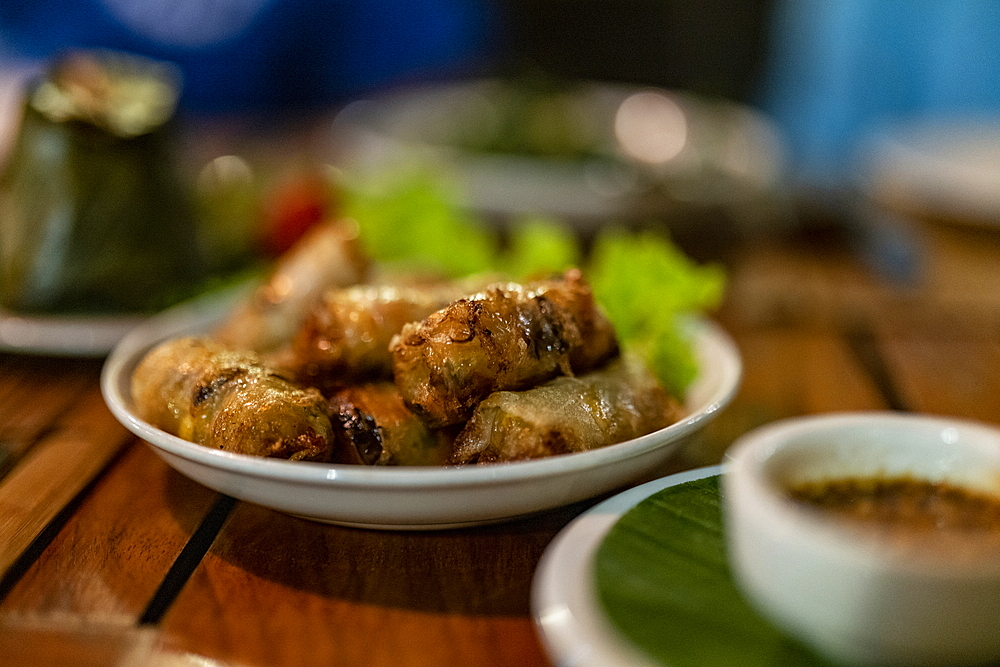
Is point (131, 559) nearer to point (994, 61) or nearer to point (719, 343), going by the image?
point (719, 343)

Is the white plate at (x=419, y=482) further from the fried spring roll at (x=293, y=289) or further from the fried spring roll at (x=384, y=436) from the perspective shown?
the fried spring roll at (x=293, y=289)

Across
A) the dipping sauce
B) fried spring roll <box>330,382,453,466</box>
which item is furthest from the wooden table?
the dipping sauce

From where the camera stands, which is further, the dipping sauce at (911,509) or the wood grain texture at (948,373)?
the wood grain texture at (948,373)

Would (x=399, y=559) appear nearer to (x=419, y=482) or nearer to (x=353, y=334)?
(x=419, y=482)

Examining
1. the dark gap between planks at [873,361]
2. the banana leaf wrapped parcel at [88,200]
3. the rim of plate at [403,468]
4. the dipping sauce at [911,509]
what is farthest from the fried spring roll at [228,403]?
the dark gap between planks at [873,361]

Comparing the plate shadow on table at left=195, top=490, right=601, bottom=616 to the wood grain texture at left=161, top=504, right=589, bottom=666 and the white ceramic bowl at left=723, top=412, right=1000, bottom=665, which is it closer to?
the wood grain texture at left=161, top=504, right=589, bottom=666

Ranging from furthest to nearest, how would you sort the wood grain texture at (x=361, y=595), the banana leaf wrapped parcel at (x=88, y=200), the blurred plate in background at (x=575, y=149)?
the blurred plate in background at (x=575, y=149), the banana leaf wrapped parcel at (x=88, y=200), the wood grain texture at (x=361, y=595)
